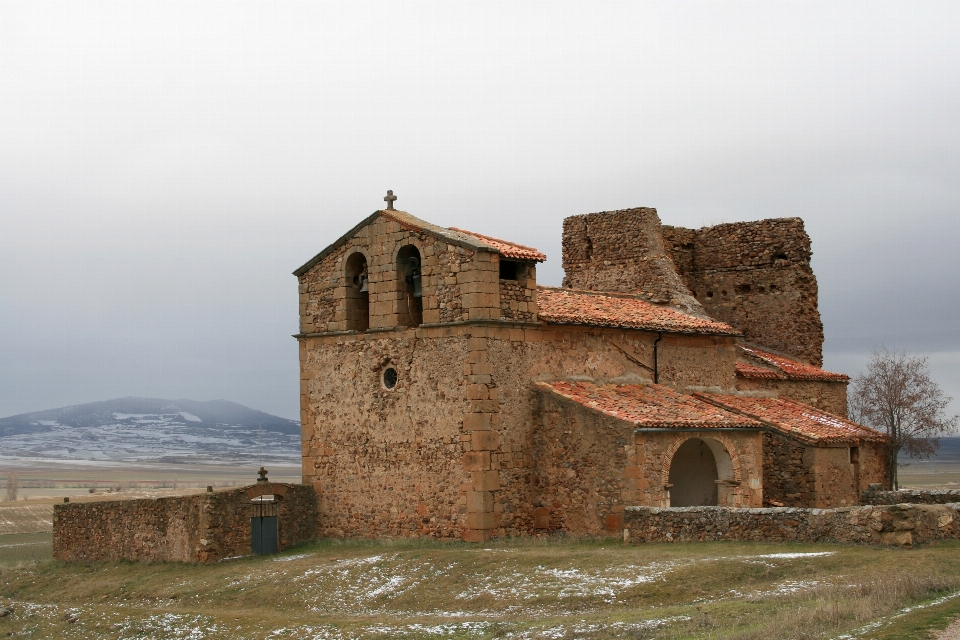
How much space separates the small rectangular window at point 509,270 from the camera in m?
27.4

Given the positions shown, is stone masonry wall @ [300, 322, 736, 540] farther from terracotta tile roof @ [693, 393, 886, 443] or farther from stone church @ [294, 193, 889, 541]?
terracotta tile roof @ [693, 393, 886, 443]

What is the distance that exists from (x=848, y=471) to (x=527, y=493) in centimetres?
811

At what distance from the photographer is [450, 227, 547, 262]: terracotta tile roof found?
26.7 metres

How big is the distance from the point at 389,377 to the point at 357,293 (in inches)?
92.5

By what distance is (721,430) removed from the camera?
27.1 meters

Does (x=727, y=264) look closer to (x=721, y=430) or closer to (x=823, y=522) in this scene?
(x=721, y=430)

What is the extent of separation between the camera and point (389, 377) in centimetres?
2816

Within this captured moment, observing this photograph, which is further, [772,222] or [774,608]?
[772,222]

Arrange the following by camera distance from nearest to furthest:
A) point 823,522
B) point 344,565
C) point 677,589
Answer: point 677,589, point 823,522, point 344,565

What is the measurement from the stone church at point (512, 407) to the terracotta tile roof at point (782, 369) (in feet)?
1.37

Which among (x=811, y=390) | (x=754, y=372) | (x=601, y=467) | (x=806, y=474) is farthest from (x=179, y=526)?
(x=811, y=390)

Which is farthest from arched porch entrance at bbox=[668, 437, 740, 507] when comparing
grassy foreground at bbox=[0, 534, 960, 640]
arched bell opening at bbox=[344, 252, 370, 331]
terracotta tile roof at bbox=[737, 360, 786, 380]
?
arched bell opening at bbox=[344, 252, 370, 331]

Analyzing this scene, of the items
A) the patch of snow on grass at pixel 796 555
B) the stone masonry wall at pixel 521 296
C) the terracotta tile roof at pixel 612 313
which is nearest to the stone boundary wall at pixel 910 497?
the terracotta tile roof at pixel 612 313

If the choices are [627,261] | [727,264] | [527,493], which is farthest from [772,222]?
[527,493]
